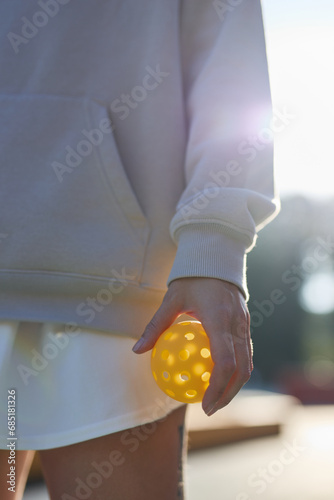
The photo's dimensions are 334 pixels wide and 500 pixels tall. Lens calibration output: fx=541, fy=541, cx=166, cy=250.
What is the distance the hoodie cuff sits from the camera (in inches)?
47.6

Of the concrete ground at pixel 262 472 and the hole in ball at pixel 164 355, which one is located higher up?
the hole in ball at pixel 164 355

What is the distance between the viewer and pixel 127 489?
3.89 feet

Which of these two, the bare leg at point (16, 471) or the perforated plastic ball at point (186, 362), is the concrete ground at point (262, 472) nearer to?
the bare leg at point (16, 471)

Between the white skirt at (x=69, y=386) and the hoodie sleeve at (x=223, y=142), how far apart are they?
0.81 feet

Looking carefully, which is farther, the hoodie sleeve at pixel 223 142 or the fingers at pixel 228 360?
the hoodie sleeve at pixel 223 142

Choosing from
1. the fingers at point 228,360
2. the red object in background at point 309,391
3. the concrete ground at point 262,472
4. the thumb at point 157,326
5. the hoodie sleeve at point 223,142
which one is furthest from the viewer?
the red object in background at point 309,391

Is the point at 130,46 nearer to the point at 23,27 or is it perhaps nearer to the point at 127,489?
the point at 23,27

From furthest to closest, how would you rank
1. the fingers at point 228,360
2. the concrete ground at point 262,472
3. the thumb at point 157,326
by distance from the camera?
the concrete ground at point 262,472
the thumb at point 157,326
the fingers at point 228,360

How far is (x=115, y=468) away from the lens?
1.19 meters

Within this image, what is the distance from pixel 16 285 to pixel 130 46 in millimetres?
723

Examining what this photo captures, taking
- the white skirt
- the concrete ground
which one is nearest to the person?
the white skirt

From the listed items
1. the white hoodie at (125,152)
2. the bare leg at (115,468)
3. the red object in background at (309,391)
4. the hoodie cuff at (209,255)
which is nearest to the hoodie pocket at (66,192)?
the white hoodie at (125,152)

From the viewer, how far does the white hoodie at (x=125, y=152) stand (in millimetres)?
1296

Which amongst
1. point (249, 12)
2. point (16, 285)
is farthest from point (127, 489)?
point (249, 12)
